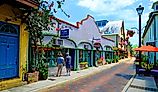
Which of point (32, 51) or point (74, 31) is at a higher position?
point (74, 31)

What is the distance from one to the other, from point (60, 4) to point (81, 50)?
35.5ft

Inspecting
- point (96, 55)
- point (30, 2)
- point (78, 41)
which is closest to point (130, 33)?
point (78, 41)

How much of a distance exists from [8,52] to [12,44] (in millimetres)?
516

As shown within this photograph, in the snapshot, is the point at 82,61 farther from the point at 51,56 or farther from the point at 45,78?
the point at 45,78

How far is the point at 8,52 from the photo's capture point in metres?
13.0

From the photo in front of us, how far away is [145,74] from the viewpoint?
20.0m

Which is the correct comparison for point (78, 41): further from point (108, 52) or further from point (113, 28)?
point (113, 28)

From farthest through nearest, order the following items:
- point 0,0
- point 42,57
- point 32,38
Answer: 1. point 42,57
2. point 32,38
3. point 0,0

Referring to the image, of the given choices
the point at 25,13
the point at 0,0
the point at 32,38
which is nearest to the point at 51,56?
the point at 32,38

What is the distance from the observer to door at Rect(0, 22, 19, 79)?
1249 centimetres

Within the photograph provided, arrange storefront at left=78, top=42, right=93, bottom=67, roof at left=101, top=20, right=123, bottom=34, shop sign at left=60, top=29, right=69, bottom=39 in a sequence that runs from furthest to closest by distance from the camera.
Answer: roof at left=101, top=20, right=123, bottom=34
storefront at left=78, top=42, right=93, bottom=67
shop sign at left=60, top=29, right=69, bottom=39

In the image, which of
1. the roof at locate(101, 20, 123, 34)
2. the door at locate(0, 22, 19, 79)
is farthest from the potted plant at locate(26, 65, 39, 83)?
the roof at locate(101, 20, 123, 34)

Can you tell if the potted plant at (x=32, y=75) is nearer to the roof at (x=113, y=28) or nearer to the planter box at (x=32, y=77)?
the planter box at (x=32, y=77)

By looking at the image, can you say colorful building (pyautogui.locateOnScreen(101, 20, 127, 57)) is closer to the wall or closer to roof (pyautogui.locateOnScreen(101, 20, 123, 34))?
roof (pyautogui.locateOnScreen(101, 20, 123, 34))
